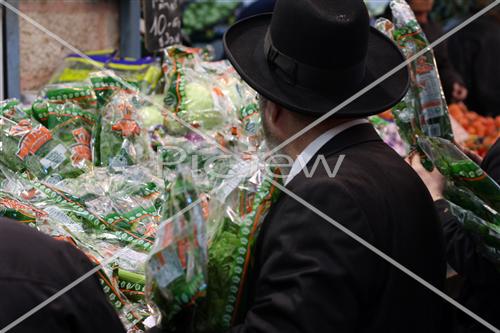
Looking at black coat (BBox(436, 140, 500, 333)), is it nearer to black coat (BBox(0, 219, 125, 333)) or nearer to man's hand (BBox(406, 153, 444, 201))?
man's hand (BBox(406, 153, 444, 201))

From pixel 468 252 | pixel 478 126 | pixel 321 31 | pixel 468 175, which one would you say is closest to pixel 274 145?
pixel 321 31

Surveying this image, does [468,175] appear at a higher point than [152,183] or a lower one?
higher

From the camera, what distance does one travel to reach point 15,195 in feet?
7.39

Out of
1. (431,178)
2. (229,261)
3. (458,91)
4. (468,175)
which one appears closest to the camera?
(229,261)

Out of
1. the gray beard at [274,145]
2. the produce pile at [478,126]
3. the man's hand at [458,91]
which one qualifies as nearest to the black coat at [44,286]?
the gray beard at [274,145]

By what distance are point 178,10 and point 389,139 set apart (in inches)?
66.5

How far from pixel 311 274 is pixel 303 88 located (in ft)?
1.76

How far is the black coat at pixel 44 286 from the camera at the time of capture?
1338 millimetres

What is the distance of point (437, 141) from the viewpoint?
223cm

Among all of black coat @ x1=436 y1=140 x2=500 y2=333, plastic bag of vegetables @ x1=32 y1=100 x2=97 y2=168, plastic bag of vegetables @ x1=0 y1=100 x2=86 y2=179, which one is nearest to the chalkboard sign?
plastic bag of vegetables @ x1=32 y1=100 x2=97 y2=168

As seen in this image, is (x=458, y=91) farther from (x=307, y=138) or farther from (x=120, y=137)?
(x=307, y=138)

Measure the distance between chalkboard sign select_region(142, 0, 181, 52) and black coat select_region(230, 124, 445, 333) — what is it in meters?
2.51

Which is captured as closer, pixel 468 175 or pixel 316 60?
pixel 316 60

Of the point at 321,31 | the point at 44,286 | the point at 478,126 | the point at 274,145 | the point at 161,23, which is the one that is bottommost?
the point at 478,126
